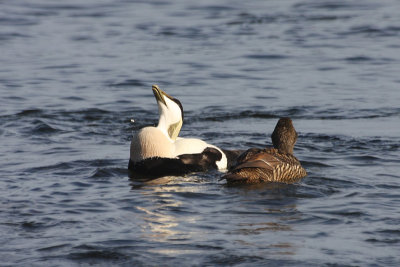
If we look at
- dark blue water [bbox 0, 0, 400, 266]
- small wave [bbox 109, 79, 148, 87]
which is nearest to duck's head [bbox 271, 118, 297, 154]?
dark blue water [bbox 0, 0, 400, 266]

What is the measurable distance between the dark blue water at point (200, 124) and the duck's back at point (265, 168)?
179mm

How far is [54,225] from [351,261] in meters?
2.62

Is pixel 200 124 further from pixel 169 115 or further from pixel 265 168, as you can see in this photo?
pixel 265 168

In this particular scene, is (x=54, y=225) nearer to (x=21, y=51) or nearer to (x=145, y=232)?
(x=145, y=232)

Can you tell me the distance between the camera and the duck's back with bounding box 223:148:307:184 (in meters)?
9.30

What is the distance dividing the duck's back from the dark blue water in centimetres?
18

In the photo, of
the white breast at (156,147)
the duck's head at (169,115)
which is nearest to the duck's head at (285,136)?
the white breast at (156,147)

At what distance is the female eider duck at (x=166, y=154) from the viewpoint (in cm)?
1008

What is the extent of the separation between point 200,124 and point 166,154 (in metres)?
2.94

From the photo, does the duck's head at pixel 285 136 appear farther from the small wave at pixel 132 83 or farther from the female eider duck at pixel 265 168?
the small wave at pixel 132 83

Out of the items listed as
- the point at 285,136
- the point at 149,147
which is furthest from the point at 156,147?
the point at 285,136

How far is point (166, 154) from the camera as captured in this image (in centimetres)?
1013

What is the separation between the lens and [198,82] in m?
16.1

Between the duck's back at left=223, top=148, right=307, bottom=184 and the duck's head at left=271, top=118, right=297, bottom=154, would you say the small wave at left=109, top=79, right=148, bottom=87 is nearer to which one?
the duck's head at left=271, top=118, right=297, bottom=154
